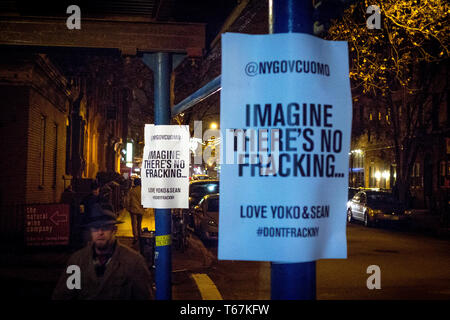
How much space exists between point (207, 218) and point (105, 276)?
1172cm

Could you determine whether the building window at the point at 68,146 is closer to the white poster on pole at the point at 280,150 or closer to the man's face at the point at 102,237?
the man's face at the point at 102,237

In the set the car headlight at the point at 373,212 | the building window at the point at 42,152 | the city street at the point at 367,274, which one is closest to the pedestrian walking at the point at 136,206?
the city street at the point at 367,274

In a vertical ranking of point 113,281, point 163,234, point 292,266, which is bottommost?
point 113,281

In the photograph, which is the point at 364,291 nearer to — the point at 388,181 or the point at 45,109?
the point at 45,109

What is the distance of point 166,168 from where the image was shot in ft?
21.6

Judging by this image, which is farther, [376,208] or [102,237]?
[376,208]

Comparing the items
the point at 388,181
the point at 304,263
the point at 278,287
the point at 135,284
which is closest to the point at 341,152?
the point at 304,263

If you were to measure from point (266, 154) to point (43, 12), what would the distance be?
623cm

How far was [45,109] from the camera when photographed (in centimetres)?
1678

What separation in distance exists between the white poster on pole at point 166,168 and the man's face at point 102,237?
7.05 feet

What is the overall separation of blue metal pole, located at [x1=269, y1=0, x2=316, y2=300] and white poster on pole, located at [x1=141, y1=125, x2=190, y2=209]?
141 inches

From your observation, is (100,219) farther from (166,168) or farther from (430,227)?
(430,227)

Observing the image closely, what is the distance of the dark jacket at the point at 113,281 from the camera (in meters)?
4.12

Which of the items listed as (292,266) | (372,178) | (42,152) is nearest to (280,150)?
(292,266)
